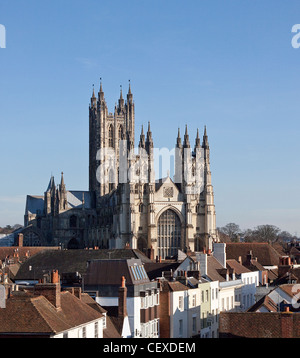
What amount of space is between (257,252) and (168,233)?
47.1m

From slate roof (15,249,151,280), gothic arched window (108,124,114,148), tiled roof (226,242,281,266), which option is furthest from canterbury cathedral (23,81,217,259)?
slate roof (15,249,151,280)

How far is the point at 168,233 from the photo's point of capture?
12150 cm

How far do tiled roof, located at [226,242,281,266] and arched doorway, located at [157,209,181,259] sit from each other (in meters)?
43.8

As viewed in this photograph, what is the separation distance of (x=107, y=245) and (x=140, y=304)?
301 feet

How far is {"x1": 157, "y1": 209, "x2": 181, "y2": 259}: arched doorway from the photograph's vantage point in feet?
396

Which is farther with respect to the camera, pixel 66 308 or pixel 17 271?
pixel 17 271

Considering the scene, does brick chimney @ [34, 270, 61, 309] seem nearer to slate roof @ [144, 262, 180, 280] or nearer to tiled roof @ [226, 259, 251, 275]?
slate roof @ [144, 262, 180, 280]

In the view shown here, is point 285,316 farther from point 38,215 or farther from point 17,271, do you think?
point 38,215

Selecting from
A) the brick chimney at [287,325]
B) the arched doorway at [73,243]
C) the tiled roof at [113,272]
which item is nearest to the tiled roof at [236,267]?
the tiled roof at [113,272]

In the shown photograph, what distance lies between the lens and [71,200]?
148 m

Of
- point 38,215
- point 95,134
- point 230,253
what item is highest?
point 95,134

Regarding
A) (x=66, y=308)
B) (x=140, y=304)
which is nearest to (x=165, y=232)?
(x=140, y=304)

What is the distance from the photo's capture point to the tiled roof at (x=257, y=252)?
74.2 m

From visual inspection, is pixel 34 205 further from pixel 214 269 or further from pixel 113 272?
pixel 113 272
